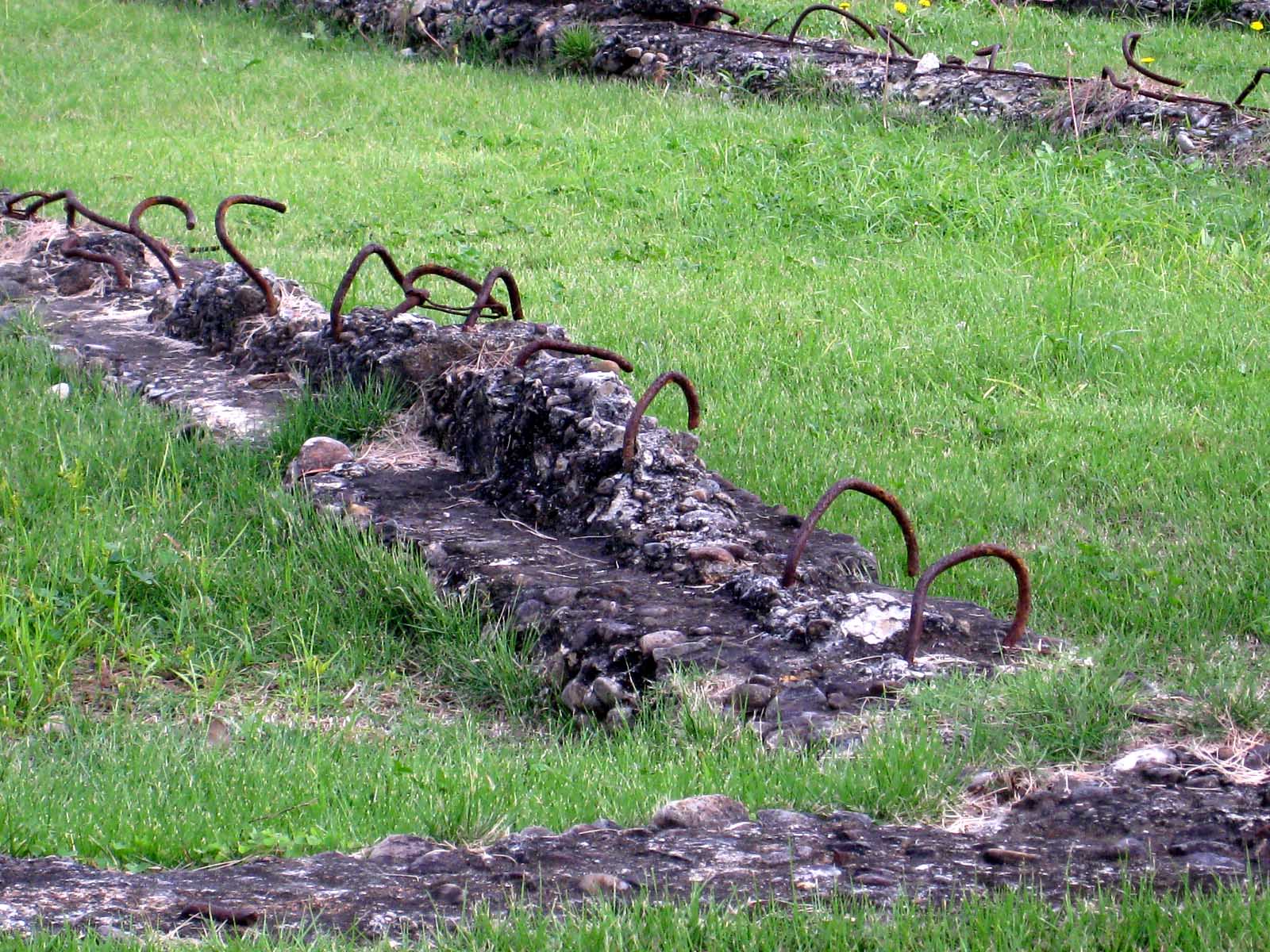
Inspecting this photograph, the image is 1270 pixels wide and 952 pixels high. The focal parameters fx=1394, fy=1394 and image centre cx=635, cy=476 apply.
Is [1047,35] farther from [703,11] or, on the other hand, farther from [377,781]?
[377,781]

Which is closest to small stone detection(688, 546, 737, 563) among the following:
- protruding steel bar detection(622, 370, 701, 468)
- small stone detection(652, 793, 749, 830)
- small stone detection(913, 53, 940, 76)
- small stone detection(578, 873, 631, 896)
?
protruding steel bar detection(622, 370, 701, 468)

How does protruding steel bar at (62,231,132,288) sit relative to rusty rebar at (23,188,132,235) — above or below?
below

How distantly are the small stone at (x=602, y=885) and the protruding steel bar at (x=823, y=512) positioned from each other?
136 cm

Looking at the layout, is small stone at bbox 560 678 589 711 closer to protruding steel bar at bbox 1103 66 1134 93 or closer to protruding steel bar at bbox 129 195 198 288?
protruding steel bar at bbox 129 195 198 288

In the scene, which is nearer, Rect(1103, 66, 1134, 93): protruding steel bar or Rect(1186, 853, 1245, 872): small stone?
Rect(1186, 853, 1245, 872): small stone

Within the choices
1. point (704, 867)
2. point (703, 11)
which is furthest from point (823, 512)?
point (703, 11)

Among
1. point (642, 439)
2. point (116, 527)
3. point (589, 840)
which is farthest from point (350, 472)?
point (589, 840)

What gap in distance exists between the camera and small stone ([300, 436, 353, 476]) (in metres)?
4.86

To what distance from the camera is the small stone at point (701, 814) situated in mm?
2738

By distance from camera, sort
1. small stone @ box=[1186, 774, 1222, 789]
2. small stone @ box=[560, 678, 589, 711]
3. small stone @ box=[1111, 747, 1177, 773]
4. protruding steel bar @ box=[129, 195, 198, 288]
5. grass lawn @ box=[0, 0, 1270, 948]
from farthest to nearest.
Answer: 1. protruding steel bar @ box=[129, 195, 198, 288]
2. small stone @ box=[560, 678, 589, 711]
3. grass lawn @ box=[0, 0, 1270, 948]
4. small stone @ box=[1111, 747, 1177, 773]
5. small stone @ box=[1186, 774, 1222, 789]

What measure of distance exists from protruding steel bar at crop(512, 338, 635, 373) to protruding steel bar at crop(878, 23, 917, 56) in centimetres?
723

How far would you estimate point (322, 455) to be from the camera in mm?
4879

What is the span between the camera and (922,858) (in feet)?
8.38

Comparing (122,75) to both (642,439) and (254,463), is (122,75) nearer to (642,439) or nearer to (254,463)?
(254,463)
